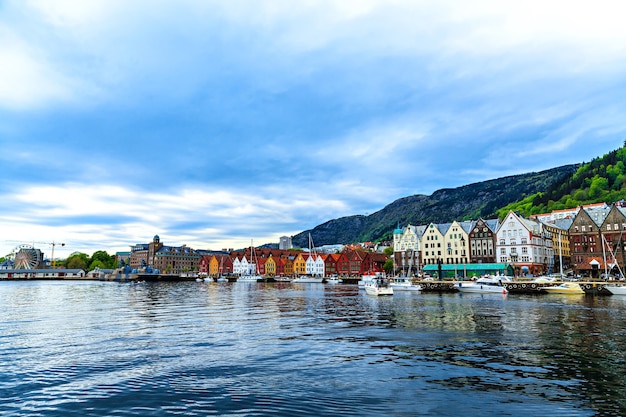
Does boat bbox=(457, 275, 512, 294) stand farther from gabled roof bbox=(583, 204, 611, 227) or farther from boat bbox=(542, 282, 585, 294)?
gabled roof bbox=(583, 204, 611, 227)

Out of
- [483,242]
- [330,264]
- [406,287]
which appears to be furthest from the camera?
[330,264]

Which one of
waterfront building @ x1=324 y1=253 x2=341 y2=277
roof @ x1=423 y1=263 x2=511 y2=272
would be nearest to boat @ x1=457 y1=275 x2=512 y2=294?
roof @ x1=423 y1=263 x2=511 y2=272

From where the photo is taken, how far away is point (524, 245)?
119562mm

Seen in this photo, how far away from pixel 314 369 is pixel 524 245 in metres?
117

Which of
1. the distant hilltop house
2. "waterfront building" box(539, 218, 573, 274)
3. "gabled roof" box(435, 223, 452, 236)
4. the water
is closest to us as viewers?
the water

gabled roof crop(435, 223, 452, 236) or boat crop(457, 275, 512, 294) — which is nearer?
boat crop(457, 275, 512, 294)

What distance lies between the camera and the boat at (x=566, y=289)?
7338cm

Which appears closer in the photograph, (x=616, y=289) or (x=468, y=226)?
(x=616, y=289)

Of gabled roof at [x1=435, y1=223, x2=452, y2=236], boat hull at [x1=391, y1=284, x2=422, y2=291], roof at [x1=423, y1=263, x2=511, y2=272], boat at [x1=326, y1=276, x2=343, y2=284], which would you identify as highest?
gabled roof at [x1=435, y1=223, x2=452, y2=236]

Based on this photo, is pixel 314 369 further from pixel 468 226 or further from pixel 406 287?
pixel 468 226

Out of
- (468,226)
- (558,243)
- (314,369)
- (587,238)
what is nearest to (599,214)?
(587,238)

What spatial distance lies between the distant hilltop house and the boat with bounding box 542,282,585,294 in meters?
31.8

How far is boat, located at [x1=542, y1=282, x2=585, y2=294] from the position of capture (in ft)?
241

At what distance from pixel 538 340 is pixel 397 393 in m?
15.8
